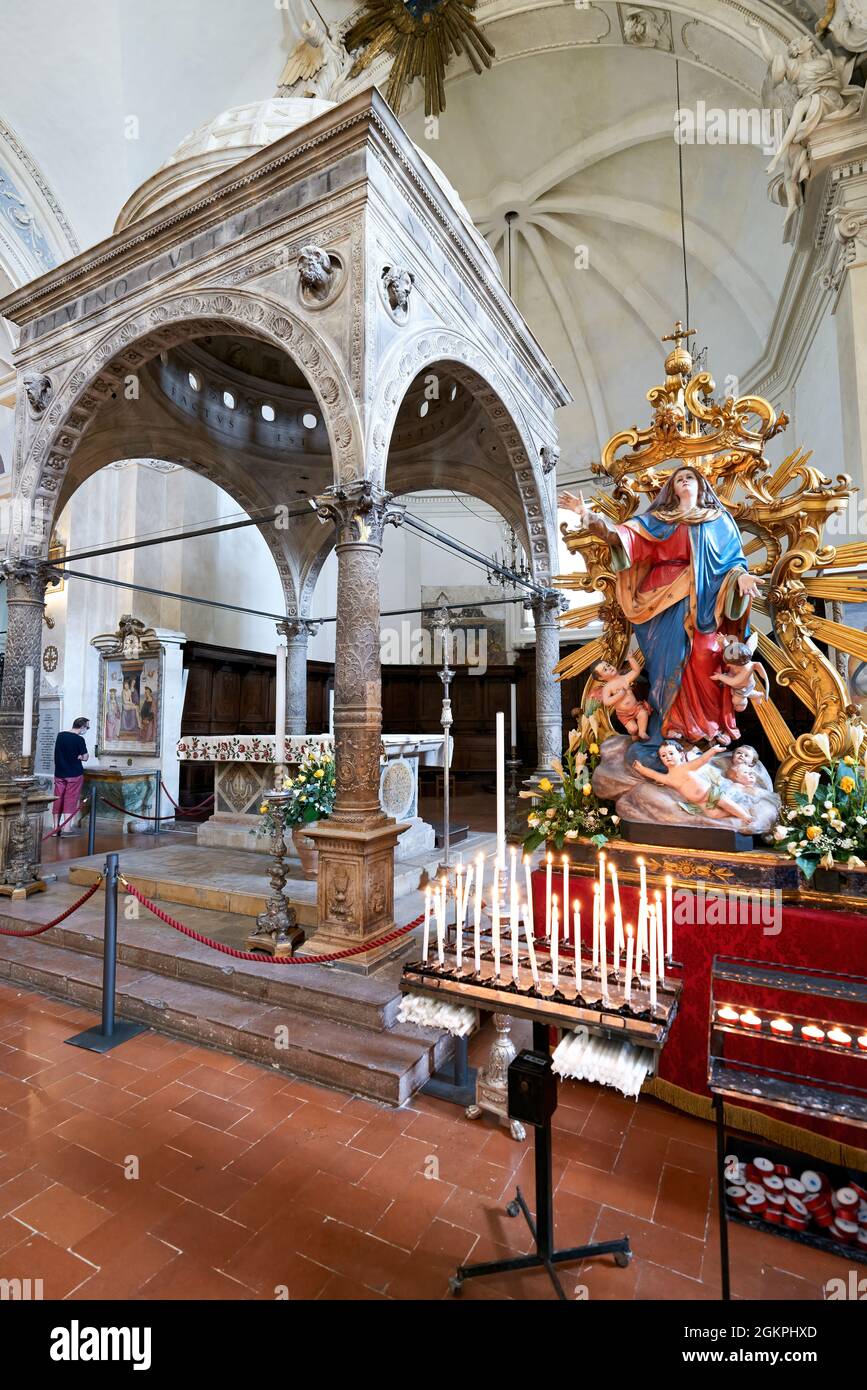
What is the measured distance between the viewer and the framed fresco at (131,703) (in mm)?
9938

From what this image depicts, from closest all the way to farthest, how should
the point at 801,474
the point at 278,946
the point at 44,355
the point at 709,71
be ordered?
the point at 801,474 < the point at 278,946 < the point at 44,355 < the point at 709,71

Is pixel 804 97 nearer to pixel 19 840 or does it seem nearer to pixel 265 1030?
pixel 265 1030

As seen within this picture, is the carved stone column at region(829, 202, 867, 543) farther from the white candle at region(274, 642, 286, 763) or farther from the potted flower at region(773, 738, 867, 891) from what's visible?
the white candle at region(274, 642, 286, 763)

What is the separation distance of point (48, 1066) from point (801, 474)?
539 centimetres

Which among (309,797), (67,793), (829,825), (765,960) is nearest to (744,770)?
(829,825)

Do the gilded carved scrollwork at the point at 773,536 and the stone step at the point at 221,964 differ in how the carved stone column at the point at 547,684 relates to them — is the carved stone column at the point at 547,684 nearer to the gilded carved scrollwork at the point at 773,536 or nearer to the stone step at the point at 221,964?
the stone step at the point at 221,964

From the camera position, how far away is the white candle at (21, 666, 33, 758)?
226 inches

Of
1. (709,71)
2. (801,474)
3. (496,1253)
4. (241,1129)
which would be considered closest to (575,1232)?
(496,1253)

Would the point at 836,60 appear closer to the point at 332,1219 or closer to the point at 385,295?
the point at 385,295

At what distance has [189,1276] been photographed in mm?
2055

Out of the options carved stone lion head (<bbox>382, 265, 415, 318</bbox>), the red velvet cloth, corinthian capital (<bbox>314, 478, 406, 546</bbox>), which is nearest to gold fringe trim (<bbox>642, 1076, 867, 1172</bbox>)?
the red velvet cloth

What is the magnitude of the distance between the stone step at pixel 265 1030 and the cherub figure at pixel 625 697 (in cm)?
210

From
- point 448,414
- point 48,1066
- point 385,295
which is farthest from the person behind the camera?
point 448,414

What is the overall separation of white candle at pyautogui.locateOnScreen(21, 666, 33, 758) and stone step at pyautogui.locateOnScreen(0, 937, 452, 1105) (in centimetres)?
210
